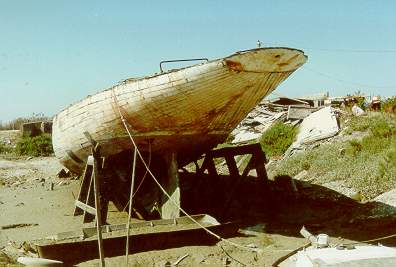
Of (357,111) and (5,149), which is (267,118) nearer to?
(357,111)

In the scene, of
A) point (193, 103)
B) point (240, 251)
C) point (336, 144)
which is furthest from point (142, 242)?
point (336, 144)

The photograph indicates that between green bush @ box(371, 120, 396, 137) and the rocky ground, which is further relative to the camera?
green bush @ box(371, 120, 396, 137)

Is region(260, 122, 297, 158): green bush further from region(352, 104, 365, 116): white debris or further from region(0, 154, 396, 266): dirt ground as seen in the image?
region(0, 154, 396, 266): dirt ground

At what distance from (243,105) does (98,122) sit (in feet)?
9.11

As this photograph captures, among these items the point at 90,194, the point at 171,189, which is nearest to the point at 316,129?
the point at 171,189

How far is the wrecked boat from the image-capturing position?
20.6 ft

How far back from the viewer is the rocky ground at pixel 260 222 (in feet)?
19.6

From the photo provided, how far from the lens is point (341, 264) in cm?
375

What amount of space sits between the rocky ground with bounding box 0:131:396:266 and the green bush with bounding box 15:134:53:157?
8738mm

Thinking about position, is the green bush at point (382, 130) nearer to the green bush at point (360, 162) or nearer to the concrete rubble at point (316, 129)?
the green bush at point (360, 162)

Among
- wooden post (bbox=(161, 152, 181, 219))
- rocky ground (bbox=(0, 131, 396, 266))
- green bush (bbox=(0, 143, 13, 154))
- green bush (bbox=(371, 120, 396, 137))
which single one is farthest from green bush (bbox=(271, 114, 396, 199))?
green bush (bbox=(0, 143, 13, 154))

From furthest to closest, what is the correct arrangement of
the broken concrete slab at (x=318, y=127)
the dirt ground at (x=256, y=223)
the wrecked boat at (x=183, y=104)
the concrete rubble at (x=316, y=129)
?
the broken concrete slab at (x=318, y=127) → the concrete rubble at (x=316, y=129) → the wrecked boat at (x=183, y=104) → the dirt ground at (x=256, y=223)

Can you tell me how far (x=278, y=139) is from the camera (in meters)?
15.4

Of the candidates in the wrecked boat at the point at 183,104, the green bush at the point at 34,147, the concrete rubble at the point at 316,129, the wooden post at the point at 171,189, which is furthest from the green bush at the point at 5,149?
the wooden post at the point at 171,189
